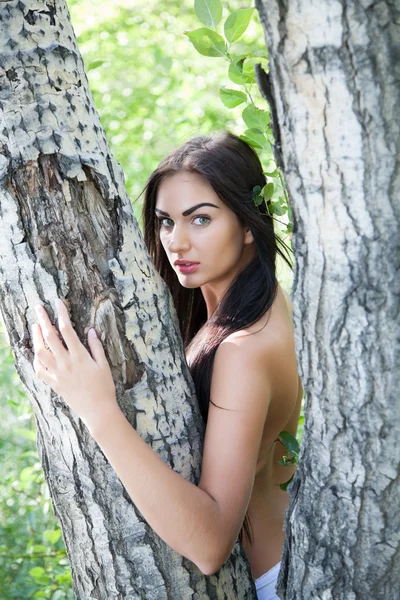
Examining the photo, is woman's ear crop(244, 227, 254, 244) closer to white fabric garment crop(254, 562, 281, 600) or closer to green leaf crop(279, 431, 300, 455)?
green leaf crop(279, 431, 300, 455)

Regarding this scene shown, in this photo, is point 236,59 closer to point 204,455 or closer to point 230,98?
point 230,98

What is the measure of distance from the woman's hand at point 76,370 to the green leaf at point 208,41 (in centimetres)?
71

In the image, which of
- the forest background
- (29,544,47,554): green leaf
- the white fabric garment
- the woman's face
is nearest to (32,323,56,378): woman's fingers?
the woman's face

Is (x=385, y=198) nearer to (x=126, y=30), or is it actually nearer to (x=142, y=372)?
(x=142, y=372)

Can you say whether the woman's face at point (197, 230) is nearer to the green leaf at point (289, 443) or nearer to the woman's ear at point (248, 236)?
the woman's ear at point (248, 236)

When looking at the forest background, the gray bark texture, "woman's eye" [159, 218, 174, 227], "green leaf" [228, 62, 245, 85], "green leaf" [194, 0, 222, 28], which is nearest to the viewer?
the gray bark texture

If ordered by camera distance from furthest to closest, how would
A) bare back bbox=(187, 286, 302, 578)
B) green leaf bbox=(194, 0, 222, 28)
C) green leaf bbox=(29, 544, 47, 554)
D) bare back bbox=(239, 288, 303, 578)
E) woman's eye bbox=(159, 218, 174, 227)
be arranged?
1. green leaf bbox=(29, 544, 47, 554)
2. woman's eye bbox=(159, 218, 174, 227)
3. bare back bbox=(239, 288, 303, 578)
4. bare back bbox=(187, 286, 302, 578)
5. green leaf bbox=(194, 0, 222, 28)

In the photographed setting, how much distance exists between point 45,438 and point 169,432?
0.33m

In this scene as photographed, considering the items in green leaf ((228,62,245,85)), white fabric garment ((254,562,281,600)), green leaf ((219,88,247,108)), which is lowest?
white fabric garment ((254,562,281,600))

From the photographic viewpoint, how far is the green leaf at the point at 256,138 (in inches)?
73.4

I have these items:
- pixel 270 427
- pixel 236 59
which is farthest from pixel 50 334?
pixel 270 427

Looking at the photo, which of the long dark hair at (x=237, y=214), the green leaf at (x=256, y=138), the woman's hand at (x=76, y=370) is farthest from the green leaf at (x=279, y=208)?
the woman's hand at (x=76, y=370)

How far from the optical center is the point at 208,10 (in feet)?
5.31

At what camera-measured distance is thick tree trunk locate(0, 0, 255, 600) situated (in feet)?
5.37
